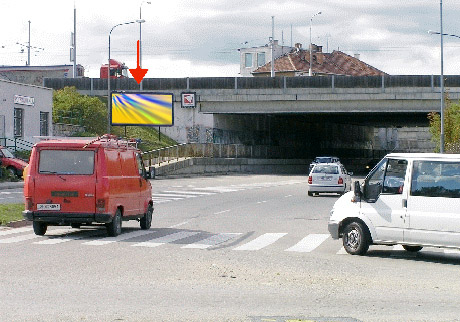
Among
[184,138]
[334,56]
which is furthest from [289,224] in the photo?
[334,56]

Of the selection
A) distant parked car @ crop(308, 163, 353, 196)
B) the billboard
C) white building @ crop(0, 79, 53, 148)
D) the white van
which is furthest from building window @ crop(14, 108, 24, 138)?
the white van

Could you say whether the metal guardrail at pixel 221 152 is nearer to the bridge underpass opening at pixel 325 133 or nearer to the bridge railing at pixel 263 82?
the bridge underpass opening at pixel 325 133

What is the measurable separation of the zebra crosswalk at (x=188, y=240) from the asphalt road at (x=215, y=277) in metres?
0.02

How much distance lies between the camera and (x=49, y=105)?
6856 centimetres

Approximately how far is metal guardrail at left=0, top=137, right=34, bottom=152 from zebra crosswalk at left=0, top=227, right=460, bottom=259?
37.5m

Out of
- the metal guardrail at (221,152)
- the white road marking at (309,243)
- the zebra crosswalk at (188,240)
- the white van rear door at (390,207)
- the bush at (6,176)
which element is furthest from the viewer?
the metal guardrail at (221,152)

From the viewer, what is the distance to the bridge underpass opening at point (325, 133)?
265 ft

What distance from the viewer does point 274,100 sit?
7344 cm

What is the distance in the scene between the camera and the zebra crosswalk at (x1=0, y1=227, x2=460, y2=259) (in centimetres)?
1872

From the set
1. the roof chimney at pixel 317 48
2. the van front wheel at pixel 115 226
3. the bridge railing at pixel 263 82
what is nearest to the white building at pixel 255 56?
the roof chimney at pixel 317 48

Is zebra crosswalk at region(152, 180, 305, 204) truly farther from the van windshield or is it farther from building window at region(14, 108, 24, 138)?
building window at region(14, 108, 24, 138)

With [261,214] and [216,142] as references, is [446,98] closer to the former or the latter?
[216,142]

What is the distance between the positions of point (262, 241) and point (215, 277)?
683 cm

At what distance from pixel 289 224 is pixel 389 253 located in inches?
318
